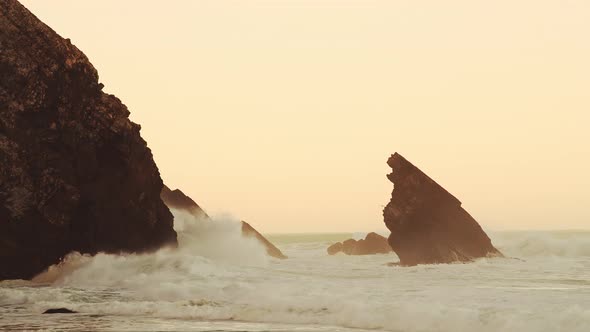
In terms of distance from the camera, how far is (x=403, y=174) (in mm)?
41531

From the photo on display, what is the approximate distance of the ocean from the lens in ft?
55.4

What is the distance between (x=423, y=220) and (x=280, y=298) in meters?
22.2

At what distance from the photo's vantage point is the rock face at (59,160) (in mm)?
25500

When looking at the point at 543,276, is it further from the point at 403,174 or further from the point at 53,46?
the point at 53,46

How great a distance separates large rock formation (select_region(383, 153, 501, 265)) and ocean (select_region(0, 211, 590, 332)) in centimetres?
842

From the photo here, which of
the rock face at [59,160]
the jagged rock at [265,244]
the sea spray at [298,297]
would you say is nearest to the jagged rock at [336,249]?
the jagged rock at [265,244]

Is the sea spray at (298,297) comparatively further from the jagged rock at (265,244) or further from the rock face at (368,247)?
the rock face at (368,247)

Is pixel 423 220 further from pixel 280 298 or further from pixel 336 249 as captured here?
pixel 336 249

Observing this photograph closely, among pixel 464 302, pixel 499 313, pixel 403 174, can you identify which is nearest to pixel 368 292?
pixel 464 302

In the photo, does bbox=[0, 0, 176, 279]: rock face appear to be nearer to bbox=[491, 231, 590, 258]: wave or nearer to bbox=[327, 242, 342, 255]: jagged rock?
bbox=[491, 231, 590, 258]: wave

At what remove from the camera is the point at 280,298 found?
19.9 meters

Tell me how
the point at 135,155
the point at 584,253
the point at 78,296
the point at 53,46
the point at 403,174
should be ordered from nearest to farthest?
the point at 78,296 < the point at 53,46 < the point at 135,155 < the point at 403,174 < the point at 584,253

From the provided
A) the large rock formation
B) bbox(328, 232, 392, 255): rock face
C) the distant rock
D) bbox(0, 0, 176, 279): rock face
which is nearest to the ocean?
the distant rock

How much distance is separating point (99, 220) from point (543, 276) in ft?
56.7
